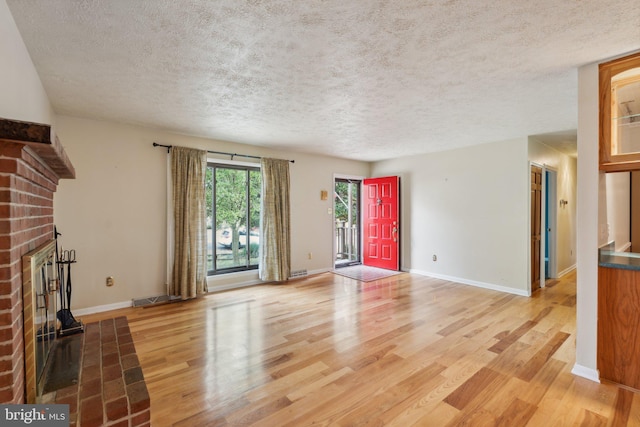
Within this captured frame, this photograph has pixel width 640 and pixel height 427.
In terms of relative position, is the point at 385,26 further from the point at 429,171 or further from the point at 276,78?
the point at 429,171

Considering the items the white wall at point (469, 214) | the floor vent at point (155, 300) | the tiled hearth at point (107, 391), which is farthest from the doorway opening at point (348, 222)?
the tiled hearth at point (107, 391)

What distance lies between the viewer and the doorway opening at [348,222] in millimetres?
6992

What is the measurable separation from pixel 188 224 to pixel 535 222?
17.7ft

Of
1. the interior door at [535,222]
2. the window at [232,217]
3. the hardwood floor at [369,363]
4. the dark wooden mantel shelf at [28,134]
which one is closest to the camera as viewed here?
the dark wooden mantel shelf at [28,134]

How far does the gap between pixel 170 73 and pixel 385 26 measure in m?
1.76

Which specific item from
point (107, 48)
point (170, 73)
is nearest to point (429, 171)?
point (170, 73)

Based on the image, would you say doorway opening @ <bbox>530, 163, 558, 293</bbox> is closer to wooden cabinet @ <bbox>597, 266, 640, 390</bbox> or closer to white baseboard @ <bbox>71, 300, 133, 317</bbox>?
wooden cabinet @ <bbox>597, 266, 640, 390</bbox>

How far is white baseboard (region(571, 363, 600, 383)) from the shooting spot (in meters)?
2.23

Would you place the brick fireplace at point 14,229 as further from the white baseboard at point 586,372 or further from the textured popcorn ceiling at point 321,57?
the white baseboard at point 586,372

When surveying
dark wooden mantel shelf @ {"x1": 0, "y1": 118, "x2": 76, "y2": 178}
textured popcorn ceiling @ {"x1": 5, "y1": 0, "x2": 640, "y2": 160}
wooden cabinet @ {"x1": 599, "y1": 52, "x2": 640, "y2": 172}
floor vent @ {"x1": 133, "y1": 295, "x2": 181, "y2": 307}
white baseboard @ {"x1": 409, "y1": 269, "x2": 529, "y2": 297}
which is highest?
textured popcorn ceiling @ {"x1": 5, "y1": 0, "x2": 640, "y2": 160}

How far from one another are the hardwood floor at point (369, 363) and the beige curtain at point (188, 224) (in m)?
0.30

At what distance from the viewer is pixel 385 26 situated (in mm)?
1788

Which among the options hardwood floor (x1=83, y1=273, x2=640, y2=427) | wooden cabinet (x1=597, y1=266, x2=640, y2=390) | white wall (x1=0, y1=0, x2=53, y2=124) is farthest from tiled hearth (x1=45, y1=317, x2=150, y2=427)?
wooden cabinet (x1=597, y1=266, x2=640, y2=390)

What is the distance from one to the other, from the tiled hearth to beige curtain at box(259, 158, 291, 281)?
3053 mm
